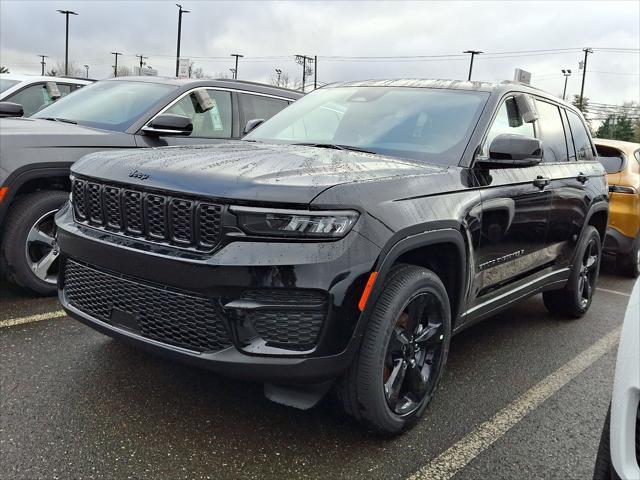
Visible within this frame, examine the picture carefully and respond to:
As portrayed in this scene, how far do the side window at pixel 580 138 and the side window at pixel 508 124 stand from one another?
1.03m

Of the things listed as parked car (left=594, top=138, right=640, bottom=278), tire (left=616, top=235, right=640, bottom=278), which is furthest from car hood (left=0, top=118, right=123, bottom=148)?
tire (left=616, top=235, right=640, bottom=278)

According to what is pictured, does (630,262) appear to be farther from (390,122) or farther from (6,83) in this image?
(6,83)

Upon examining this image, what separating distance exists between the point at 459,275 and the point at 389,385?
727mm

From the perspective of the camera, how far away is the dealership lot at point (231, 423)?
2564 millimetres

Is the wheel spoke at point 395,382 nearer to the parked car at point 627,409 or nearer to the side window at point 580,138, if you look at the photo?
the parked car at point 627,409

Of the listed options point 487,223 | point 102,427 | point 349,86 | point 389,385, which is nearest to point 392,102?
point 349,86

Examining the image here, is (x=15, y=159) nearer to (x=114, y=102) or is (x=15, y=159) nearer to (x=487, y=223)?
(x=114, y=102)

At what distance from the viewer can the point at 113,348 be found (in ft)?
12.1

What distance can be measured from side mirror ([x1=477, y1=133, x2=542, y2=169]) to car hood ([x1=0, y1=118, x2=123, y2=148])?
9.68ft

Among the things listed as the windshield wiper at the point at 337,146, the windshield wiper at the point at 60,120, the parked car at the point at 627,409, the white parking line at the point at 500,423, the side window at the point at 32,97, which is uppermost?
the side window at the point at 32,97

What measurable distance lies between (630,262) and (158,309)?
21.4ft

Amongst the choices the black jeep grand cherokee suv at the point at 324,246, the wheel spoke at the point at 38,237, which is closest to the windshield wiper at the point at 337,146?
the black jeep grand cherokee suv at the point at 324,246

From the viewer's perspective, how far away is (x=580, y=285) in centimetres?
511

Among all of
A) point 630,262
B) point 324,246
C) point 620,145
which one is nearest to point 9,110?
point 324,246
